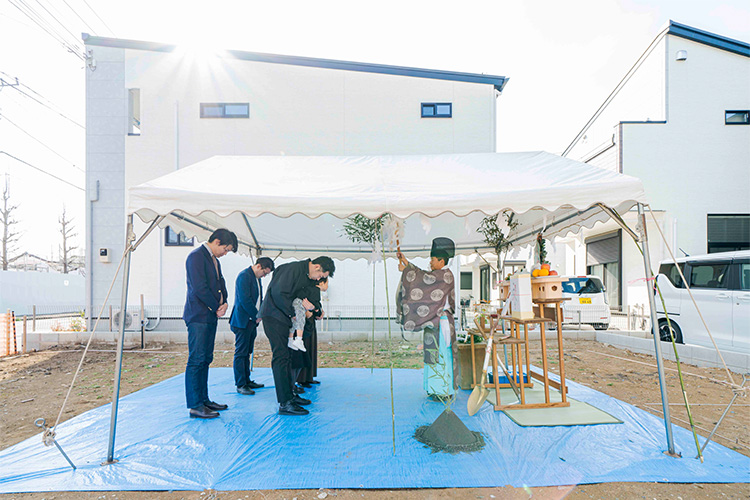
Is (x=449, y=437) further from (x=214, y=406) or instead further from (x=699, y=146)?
(x=699, y=146)

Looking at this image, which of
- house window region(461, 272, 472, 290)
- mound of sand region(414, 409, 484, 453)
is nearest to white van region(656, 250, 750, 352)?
mound of sand region(414, 409, 484, 453)

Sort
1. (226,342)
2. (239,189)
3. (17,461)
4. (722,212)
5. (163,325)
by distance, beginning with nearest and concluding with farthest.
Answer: (17,461) → (239,189) → (226,342) → (163,325) → (722,212)

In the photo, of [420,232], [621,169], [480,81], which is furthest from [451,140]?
[621,169]

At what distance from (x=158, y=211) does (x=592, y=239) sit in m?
14.2

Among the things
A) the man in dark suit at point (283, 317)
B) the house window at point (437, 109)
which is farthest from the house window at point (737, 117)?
the man in dark suit at point (283, 317)

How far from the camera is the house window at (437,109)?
29.7 ft

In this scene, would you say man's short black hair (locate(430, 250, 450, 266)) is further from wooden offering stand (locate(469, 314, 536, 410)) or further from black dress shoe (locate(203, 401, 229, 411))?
black dress shoe (locate(203, 401, 229, 411))

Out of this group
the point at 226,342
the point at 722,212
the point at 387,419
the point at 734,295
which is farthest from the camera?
the point at 722,212

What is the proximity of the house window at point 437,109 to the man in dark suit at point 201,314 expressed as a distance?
266 inches

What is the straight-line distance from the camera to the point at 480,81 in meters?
9.01

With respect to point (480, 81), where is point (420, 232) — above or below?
below

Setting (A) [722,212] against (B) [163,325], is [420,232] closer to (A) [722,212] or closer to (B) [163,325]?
(B) [163,325]

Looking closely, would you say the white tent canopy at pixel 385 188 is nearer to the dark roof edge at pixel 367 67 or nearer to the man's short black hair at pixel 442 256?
the man's short black hair at pixel 442 256

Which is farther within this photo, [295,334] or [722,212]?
[722,212]
